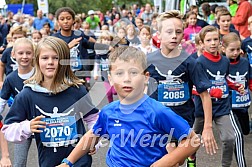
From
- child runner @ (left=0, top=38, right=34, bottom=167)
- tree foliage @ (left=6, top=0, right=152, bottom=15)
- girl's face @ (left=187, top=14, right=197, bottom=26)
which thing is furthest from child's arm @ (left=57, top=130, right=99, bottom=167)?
tree foliage @ (left=6, top=0, right=152, bottom=15)

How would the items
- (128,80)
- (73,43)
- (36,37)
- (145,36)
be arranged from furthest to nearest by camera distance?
1. (145,36)
2. (36,37)
3. (73,43)
4. (128,80)

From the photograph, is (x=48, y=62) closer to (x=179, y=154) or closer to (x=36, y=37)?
(x=179, y=154)

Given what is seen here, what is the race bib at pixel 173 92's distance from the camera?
170 inches

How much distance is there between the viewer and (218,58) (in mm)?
5176

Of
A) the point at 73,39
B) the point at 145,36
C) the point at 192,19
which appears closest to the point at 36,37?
the point at 73,39

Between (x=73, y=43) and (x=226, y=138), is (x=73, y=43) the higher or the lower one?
the higher one

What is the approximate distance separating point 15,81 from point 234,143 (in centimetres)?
218

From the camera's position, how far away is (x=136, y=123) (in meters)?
2.91

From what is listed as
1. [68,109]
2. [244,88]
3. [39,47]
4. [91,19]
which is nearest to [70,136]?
[68,109]

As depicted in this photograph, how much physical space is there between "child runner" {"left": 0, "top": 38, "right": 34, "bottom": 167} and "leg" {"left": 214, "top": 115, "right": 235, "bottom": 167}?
1866 millimetres

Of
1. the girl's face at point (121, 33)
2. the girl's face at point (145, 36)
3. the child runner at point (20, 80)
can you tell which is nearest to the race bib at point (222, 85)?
the child runner at point (20, 80)

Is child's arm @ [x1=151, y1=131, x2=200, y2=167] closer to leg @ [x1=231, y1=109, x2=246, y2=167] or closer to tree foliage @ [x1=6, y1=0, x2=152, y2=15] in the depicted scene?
leg @ [x1=231, y1=109, x2=246, y2=167]

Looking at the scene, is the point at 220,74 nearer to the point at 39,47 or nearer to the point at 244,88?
the point at 244,88

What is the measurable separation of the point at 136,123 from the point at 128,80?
0.26 meters
